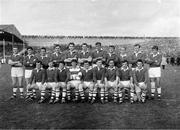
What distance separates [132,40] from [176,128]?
1539 inches

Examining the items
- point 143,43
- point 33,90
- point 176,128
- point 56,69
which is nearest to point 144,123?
point 176,128

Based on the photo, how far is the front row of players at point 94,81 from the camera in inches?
312

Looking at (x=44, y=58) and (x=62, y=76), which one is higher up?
(x=44, y=58)

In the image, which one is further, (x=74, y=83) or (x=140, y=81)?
(x=74, y=83)

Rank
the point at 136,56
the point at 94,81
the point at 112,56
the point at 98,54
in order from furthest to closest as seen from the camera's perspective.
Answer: the point at 98,54 < the point at 112,56 < the point at 136,56 < the point at 94,81

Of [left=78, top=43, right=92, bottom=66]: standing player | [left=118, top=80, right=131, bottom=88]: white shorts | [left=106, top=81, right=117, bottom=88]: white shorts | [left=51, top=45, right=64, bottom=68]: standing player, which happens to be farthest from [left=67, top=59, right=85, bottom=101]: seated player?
[left=118, top=80, right=131, bottom=88]: white shorts

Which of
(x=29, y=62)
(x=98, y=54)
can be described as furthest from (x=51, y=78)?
(x=98, y=54)

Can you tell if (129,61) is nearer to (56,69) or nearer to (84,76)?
(84,76)

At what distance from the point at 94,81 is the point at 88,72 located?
32 centimetres

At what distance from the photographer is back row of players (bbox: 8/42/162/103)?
26.1 feet

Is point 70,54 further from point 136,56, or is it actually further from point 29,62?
point 136,56

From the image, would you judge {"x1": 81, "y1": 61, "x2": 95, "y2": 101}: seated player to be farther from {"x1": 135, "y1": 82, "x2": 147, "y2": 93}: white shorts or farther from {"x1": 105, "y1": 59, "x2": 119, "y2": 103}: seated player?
{"x1": 135, "y1": 82, "x2": 147, "y2": 93}: white shorts

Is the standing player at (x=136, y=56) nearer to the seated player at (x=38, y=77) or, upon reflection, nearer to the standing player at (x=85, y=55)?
the standing player at (x=85, y=55)

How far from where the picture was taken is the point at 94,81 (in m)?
8.00
